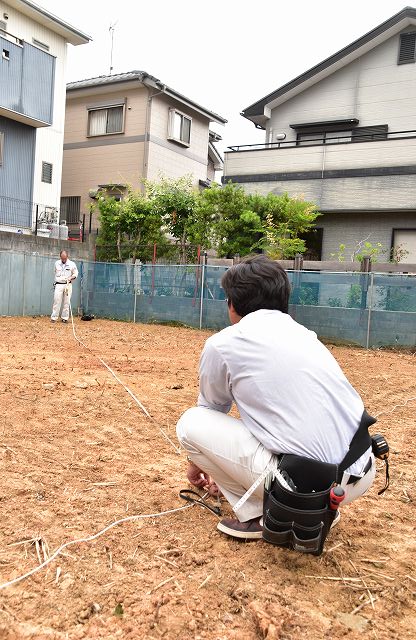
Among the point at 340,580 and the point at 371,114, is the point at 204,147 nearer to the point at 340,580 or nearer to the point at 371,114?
the point at 371,114

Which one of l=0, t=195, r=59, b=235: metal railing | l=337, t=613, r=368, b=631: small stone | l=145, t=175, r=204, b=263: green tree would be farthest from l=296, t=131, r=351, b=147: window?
l=337, t=613, r=368, b=631: small stone

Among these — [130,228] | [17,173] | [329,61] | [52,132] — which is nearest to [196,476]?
[130,228]

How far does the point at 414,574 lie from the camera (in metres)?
2.14

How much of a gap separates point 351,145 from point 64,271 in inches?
308

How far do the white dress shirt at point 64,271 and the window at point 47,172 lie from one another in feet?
14.3

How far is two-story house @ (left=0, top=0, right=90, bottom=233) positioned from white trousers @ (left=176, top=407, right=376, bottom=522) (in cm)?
1381

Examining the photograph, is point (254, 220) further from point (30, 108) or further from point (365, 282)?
point (30, 108)

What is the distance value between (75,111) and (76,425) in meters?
17.6

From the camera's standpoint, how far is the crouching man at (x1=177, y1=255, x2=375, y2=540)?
2.04 m

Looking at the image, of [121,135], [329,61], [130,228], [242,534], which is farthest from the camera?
[121,135]

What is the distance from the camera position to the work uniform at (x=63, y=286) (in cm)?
1298

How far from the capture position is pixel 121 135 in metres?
18.5

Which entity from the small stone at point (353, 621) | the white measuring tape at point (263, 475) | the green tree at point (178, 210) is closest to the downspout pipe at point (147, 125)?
the green tree at point (178, 210)

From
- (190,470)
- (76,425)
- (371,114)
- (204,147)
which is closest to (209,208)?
(371,114)
